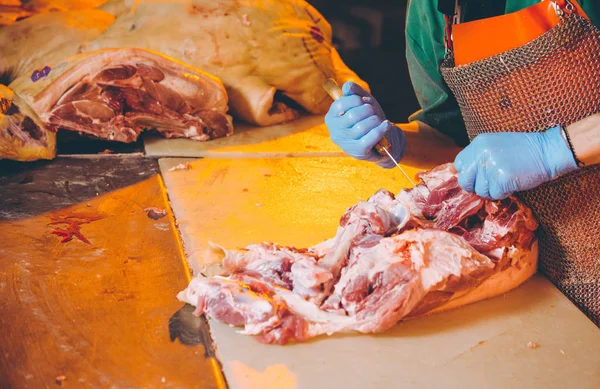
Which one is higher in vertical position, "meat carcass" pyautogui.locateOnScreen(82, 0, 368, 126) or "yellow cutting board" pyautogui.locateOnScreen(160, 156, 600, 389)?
"yellow cutting board" pyautogui.locateOnScreen(160, 156, 600, 389)

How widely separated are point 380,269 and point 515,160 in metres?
0.64

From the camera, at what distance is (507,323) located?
217 cm

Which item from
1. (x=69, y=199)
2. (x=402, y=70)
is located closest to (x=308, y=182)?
(x=69, y=199)

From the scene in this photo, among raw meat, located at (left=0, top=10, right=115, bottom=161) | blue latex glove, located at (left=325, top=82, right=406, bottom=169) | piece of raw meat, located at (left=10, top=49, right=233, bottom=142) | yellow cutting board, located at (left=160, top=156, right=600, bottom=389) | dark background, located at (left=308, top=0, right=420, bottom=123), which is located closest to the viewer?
yellow cutting board, located at (left=160, top=156, right=600, bottom=389)

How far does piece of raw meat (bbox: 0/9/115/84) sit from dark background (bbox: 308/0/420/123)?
3.03 m

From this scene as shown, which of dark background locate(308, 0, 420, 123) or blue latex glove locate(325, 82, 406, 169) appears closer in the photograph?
blue latex glove locate(325, 82, 406, 169)

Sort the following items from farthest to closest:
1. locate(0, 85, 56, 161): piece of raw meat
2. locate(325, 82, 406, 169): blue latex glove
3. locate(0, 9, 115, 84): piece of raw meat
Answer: locate(0, 9, 115, 84): piece of raw meat < locate(0, 85, 56, 161): piece of raw meat < locate(325, 82, 406, 169): blue latex glove

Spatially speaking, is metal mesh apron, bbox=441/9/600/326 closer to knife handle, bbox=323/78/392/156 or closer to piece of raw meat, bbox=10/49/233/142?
knife handle, bbox=323/78/392/156

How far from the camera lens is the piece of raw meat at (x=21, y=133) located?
130 inches

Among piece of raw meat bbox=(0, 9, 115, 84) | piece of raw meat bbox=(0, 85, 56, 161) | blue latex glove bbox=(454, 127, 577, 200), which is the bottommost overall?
piece of raw meat bbox=(0, 85, 56, 161)

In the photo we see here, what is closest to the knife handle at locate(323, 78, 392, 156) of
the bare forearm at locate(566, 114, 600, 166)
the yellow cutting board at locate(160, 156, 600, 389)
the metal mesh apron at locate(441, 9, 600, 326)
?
the metal mesh apron at locate(441, 9, 600, 326)

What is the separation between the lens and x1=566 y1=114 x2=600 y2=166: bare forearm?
6.52ft

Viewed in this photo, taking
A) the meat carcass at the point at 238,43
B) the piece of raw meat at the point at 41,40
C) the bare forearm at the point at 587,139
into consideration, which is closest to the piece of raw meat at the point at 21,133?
the piece of raw meat at the point at 41,40

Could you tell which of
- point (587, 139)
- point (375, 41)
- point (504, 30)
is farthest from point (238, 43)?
point (375, 41)
